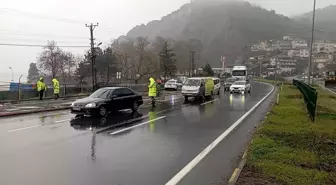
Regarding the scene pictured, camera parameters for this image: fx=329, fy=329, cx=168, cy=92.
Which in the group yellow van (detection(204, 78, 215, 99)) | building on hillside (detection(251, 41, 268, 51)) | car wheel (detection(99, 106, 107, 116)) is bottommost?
car wheel (detection(99, 106, 107, 116))

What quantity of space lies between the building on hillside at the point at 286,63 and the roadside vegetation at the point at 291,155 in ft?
444

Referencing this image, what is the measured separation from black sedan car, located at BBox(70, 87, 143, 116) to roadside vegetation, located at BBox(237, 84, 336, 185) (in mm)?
7482

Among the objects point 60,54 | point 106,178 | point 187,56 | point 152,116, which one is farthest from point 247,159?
point 187,56

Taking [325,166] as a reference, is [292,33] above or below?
above

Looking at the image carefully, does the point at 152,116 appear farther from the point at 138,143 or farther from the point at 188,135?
the point at 138,143

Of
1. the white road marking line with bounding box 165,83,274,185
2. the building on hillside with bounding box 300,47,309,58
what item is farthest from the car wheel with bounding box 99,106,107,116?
the building on hillside with bounding box 300,47,309,58

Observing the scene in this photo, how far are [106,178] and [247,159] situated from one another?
3.16 m

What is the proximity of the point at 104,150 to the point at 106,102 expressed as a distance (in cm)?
748

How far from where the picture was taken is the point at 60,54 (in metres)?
81.2

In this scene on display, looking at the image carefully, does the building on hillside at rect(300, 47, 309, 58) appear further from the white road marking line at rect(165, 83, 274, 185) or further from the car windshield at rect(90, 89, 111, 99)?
the white road marking line at rect(165, 83, 274, 185)

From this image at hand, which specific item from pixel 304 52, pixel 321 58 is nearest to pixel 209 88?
pixel 321 58

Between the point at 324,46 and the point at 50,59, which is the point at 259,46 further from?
the point at 50,59

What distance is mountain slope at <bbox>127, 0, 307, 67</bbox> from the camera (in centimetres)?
14700

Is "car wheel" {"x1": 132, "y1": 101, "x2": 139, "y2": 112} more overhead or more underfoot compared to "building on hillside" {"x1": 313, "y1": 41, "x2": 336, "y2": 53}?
more underfoot
